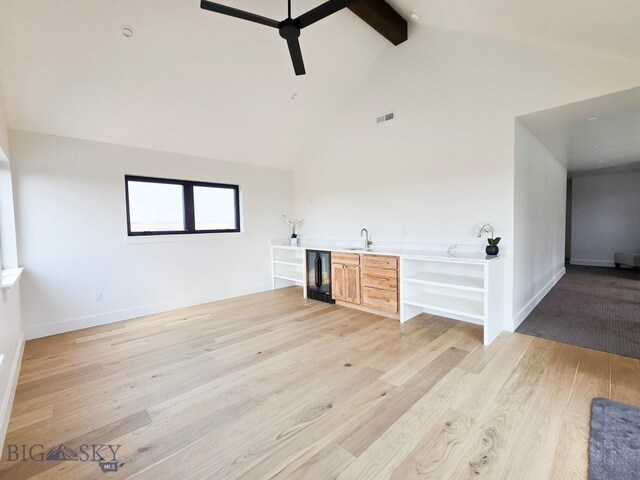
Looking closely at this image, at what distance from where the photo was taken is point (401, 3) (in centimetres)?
340

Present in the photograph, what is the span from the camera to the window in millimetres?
4227

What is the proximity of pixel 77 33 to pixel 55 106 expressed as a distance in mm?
984

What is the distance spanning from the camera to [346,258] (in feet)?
14.3

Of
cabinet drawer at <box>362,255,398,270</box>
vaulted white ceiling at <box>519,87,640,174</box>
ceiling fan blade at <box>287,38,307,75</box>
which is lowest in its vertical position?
cabinet drawer at <box>362,255,398,270</box>

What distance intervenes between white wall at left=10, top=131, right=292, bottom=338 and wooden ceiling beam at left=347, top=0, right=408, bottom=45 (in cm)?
300

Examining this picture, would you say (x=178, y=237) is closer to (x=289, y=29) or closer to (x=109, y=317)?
(x=109, y=317)

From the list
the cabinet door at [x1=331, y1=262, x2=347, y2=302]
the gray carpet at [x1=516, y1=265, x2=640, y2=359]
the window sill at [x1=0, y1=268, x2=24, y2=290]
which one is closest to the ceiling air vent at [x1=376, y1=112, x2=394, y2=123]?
the cabinet door at [x1=331, y1=262, x2=347, y2=302]

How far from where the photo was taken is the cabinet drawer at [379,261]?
380 centimetres

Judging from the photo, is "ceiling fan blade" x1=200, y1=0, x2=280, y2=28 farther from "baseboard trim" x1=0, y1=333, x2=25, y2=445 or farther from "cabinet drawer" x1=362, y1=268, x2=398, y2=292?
"baseboard trim" x1=0, y1=333, x2=25, y2=445

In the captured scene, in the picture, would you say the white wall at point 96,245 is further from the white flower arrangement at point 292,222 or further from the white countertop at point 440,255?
the white countertop at point 440,255

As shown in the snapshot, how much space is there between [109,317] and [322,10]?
4323mm

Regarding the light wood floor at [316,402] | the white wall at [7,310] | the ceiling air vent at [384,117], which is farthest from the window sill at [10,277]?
the ceiling air vent at [384,117]

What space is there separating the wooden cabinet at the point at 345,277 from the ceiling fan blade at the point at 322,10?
2768 millimetres

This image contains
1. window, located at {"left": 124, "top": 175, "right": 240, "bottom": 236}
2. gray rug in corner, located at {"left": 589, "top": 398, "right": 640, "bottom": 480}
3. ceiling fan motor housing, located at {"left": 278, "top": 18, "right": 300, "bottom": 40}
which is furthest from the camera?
window, located at {"left": 124, "top": 175, "right": 240, "bottom": 236}
